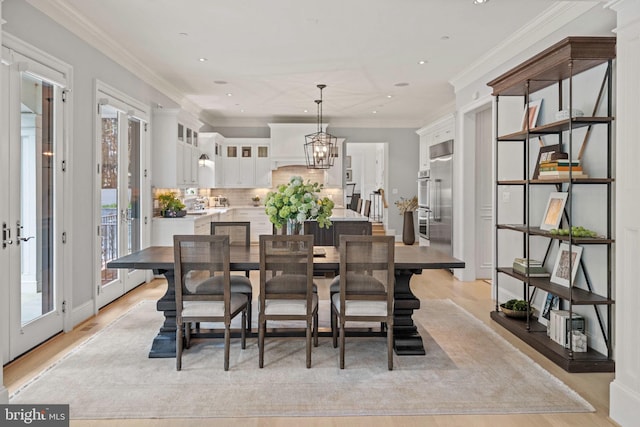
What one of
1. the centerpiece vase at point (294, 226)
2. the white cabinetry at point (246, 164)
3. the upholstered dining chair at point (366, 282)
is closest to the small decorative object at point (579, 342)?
the upholstered dining chair at point (366, 282)

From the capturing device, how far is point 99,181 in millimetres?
4738

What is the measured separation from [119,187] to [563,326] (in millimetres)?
4716

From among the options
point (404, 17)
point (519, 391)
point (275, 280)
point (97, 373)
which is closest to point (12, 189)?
point (97, 373)

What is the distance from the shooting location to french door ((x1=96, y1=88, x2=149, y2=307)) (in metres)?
4.94

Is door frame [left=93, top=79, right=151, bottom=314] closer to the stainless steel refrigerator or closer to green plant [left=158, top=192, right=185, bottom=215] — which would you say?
green plant [left=158, top=192, right=185, bottom=215]

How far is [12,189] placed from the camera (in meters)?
3.37

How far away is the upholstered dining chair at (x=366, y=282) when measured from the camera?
10.3 feet

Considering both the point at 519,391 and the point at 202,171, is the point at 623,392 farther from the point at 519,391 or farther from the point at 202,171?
the point at 202,171

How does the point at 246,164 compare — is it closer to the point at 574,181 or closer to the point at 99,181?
the point at 99,181

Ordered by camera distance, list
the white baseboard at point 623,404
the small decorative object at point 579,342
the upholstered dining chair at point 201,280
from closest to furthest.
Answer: the white baseboard at point 623,404 < the upholstered dining chair at point 201,280 < the small decorative object at point 579,342

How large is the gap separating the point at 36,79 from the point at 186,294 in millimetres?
2122

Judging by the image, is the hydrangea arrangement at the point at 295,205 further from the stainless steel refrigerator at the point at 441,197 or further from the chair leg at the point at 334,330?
the stainless steel refrigerator at the point at 441,197

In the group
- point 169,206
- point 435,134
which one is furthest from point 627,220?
point 169,206

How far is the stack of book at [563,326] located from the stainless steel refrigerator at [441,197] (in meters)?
2.97
